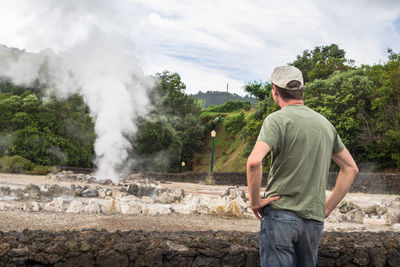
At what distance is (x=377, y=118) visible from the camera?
30344 millimetres

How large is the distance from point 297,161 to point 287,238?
0.49 m

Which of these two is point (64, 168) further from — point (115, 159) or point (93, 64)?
point (93, 64)

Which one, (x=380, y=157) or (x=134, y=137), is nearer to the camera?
(x=380, y=157)

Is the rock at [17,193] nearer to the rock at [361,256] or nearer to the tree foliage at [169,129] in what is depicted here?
the rock at [361,256]

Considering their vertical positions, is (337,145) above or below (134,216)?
above

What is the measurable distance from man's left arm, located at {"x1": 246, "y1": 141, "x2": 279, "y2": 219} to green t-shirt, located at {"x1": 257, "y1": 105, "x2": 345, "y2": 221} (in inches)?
2.0

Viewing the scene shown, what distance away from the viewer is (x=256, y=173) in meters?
2.78

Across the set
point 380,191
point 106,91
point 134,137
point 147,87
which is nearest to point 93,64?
point 106,91

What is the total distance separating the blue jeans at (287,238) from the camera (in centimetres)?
280

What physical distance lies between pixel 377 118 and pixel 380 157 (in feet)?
8.76

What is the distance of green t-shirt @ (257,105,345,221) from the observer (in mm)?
2832

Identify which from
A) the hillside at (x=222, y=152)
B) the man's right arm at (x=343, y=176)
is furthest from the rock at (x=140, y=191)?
the hillside at (x=222, y=152)

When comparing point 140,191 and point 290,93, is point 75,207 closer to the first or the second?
point 140,191

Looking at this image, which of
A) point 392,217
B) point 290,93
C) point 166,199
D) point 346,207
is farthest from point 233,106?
point 290,93
